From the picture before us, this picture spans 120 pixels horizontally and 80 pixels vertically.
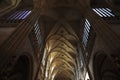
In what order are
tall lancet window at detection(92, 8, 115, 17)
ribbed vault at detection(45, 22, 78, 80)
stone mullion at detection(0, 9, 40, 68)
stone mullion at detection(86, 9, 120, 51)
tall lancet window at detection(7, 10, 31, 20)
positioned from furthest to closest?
ribbed vault at detection(45, 22, 78, 80) < tall lancet window at detection(92, 8, 115, 17) < tall lancet window at detection(7, 10, 31, 20) < stone mullion at detection(86, 9, 120, 51) < stone mullion at detection(0, 9, 40, 68)

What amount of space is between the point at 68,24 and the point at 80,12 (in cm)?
197

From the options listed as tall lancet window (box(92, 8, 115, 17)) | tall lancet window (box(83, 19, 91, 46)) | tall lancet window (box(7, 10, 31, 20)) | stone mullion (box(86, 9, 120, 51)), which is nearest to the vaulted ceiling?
tall lancet window (box(83, 19, 91, 46))

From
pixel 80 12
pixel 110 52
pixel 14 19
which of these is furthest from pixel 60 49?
pixel 110 52

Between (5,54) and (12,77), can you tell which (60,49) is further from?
(5,54)

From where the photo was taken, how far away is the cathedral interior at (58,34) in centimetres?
967

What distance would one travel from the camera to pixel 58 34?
18547mm

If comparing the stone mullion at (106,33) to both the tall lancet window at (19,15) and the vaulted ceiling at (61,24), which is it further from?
the tall lancet window at (19,15)

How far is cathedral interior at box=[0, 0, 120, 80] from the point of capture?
31.7ft

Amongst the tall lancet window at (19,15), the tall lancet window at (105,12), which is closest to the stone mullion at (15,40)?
the tall lancet window at (19,15)

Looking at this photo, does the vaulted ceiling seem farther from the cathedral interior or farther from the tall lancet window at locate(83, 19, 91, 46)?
the tall lancet window at locate(83, 19, 91, 46)

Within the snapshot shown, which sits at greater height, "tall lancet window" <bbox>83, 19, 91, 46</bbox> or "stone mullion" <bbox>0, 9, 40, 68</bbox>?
"tall lancet window" <bbox>83, 19, 91, 46</bbox>

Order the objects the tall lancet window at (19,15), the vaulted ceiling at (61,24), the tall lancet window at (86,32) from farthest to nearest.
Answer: the vaulted ceiling at (61,24), the tall lancet window at (86,32), the tall lancet window at (19,15)

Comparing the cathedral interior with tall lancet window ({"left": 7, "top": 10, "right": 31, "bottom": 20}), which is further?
tall lancet window ({"left": 7, "top": 10, "right": 31, "bottom": 20})

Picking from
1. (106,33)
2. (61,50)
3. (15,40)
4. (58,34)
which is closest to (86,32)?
(58,34)
